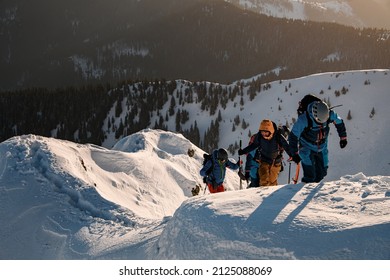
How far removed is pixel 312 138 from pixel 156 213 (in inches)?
218

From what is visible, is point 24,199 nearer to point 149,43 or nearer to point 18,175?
point 18,175

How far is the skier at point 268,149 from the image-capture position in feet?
26.7

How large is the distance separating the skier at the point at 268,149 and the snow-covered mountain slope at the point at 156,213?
6.56 feet

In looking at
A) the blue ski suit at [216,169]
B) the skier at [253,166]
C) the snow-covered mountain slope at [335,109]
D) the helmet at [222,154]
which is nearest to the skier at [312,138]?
the skier at [253,166]

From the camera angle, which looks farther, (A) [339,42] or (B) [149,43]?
(B) [149,43]

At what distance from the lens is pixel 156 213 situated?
35.4 feet

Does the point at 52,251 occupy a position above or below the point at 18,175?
below

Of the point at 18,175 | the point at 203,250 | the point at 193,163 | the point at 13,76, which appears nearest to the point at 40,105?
the point at 193,163

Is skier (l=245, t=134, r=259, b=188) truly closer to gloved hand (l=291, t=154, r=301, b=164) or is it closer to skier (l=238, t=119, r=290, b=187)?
skier (l=238, t=119, r=290, b=187)

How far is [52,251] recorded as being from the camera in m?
7.62

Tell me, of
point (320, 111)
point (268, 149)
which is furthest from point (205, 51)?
point (320, 111)

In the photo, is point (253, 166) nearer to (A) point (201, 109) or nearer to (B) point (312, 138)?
(B) point (312, 138)
